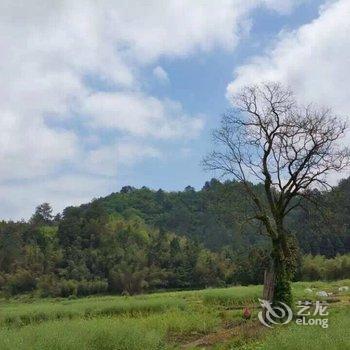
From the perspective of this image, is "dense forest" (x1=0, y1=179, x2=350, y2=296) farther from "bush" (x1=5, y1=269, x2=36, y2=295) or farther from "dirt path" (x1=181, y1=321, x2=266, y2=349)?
"dirt path" (x1=181, y1=321, x2=266, y2=349)

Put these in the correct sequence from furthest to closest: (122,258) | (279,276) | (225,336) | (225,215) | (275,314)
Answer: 1. (122,258)
2. (225,215)
3. (279,276)
4. (275,314)
5. (225,336)

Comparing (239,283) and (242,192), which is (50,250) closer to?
(239,283)

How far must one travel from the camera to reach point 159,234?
96.3m

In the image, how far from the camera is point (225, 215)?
80.3 ft

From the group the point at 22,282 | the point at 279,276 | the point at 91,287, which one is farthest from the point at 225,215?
the point at 22,282

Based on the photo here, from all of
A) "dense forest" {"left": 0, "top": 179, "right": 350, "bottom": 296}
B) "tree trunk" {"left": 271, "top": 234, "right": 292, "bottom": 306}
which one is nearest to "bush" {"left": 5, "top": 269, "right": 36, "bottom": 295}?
"dense forest" {"left": 0, "top": 179, "right": 350, "bottom": 296}

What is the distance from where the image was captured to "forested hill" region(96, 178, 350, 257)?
79.2 feet

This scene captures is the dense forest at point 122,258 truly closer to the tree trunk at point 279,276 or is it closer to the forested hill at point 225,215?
the forested hill at point 225,215

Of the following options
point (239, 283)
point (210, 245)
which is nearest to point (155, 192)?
point (210, 245)

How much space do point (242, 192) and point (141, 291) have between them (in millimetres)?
54331

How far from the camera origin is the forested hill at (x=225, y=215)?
79.2ft

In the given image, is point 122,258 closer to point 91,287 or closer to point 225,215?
point 91,287

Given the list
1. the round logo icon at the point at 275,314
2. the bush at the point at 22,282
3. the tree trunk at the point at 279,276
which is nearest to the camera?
the round logo icon at the point at 275,314

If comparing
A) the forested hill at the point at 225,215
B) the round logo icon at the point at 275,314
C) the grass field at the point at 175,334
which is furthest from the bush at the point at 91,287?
the round logo icon at the point at 275,314
